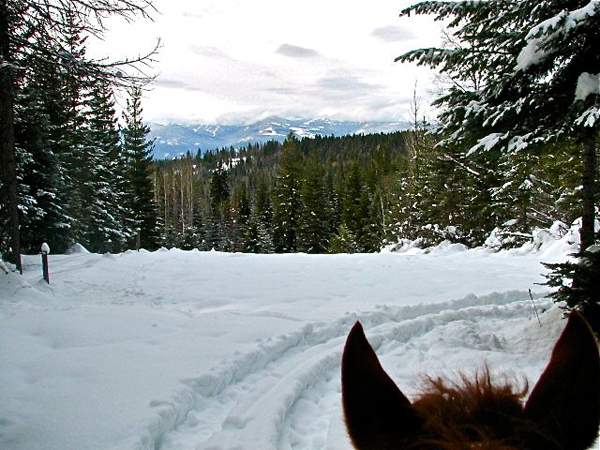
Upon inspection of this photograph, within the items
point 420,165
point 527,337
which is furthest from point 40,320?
point 420,165

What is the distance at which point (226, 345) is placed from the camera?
225 inches

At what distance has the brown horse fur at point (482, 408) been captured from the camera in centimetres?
94

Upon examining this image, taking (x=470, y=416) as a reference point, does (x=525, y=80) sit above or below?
above

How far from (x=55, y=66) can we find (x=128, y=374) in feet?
16.4

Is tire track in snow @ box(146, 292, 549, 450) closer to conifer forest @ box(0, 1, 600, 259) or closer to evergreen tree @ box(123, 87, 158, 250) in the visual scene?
conifer forest @ box(0, 1, 600, 259)

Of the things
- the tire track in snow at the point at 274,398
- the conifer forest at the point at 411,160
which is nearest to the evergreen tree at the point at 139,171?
the conifer forest at the point at 411,160

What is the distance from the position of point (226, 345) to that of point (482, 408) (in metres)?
5.12

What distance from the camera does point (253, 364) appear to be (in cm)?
522

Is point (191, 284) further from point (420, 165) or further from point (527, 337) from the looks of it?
point (420, 165)

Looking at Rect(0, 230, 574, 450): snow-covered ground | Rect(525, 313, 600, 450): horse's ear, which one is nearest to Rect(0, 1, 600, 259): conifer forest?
Rect(0, 230, 574, 450): snow-covered ground

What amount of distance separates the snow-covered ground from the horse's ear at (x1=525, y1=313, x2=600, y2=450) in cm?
23

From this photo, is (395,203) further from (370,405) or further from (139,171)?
(370,405)

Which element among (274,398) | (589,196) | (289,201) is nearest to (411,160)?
(589,196)

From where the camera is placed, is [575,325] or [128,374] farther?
[128,374]
